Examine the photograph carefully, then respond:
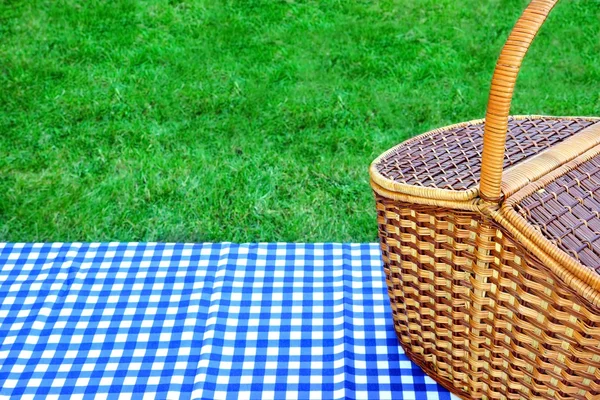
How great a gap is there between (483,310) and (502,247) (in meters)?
0.18

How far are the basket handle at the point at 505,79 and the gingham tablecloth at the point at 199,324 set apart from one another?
677 mm

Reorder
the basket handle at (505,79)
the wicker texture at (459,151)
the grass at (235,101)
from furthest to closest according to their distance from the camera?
the grass at (235,101) → the wicker texture at (459,151) → the basket handle at (505,79)

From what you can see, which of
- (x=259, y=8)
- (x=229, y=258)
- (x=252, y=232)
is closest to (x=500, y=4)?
(x=259, y=8)

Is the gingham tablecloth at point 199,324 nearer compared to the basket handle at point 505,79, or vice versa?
the basket handle at point 505,79

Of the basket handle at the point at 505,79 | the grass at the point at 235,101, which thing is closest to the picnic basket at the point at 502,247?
the basket handle at the point at 505,79

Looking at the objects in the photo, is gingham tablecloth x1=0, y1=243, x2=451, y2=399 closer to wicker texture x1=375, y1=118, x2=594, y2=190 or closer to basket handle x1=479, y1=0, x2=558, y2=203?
wicker texture x1=375, y1=118, x2=594, y2=190

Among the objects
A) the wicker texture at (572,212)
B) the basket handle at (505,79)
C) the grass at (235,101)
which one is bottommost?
the grass at (235,101)

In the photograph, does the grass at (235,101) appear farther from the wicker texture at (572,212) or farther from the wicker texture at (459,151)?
the wicker texture at (572,212)

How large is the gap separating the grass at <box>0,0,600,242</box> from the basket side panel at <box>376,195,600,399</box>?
888 millimetres

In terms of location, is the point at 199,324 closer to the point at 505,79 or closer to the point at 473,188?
the point at 473,188

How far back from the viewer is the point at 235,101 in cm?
335

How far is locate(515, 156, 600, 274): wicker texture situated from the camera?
1.25 meters

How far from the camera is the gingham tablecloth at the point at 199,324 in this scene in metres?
1.72

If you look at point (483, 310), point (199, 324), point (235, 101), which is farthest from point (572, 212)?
point (235, 101)
